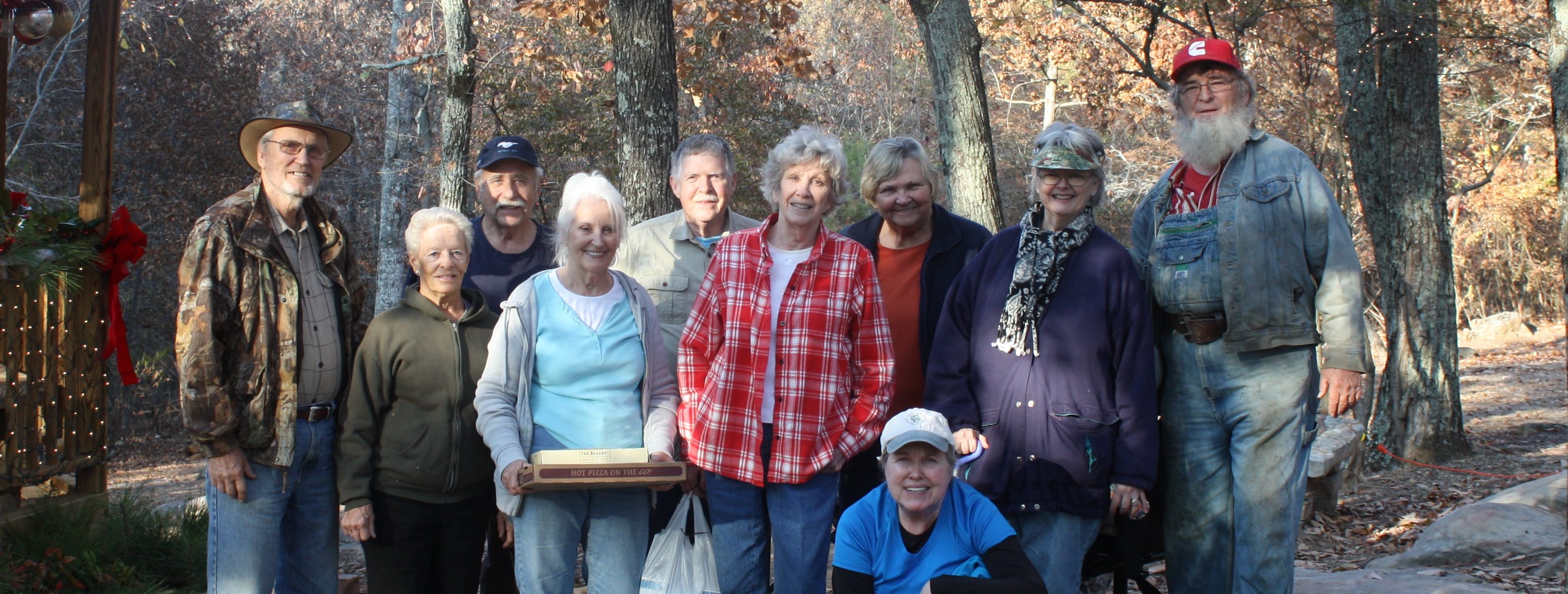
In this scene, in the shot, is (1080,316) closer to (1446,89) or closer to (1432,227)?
(1432,227)

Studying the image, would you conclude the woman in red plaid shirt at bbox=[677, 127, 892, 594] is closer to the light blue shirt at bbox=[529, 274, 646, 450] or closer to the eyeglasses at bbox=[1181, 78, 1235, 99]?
the light blue shirt at bbox=[529, 274, 646, 450]

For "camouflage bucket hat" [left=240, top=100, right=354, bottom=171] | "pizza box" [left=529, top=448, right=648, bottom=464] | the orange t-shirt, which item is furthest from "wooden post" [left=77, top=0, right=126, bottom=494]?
the orange t-shirt

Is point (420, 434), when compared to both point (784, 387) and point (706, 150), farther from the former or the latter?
point (706, 150)

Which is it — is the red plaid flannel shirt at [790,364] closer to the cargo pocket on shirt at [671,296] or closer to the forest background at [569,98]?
the cargo pocket on shirt at [671,296]

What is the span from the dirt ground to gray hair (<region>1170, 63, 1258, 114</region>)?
2.40 metres

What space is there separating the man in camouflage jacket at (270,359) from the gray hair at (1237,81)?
287 centimetres

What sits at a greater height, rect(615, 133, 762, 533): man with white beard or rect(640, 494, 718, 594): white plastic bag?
rect(615, 133, 762, 533): man with white beard

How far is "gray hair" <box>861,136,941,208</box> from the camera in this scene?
389cm

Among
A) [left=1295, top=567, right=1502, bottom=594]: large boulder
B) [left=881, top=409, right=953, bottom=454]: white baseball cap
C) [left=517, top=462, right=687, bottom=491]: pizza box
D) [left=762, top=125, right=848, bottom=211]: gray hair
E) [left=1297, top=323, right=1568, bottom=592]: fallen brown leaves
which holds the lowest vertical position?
[left=1297, top=323, right=1568, bottom=592]: fallen brown leaves

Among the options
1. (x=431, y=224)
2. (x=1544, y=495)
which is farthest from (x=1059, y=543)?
(x=1544, y=495)

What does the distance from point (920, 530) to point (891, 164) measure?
54.3 inches

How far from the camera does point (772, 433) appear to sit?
3439 millimetres

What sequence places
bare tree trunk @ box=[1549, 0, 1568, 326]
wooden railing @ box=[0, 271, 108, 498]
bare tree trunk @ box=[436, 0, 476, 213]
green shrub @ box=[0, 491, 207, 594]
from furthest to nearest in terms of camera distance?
bare tree trunk @ box=[436, 0, 476, 213], wooden railing @ box=[0, 271, 108, 498], green shrub @ box=[0, 491, 207, 594], bare tree trunk @ box=[1549, 0, 1568, 326]

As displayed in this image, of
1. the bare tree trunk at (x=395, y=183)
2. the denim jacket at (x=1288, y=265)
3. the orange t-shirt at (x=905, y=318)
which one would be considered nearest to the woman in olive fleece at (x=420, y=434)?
the orange t-shirt at (x=905, y=318)
